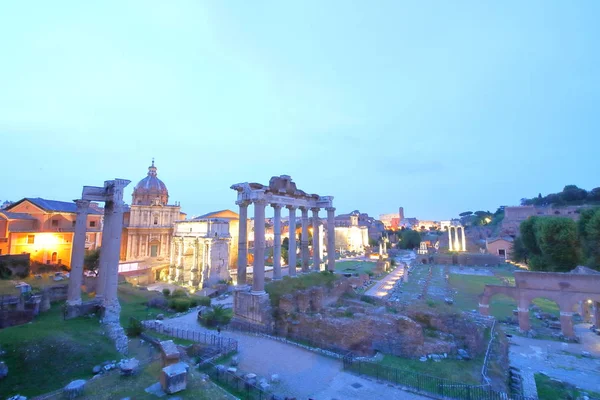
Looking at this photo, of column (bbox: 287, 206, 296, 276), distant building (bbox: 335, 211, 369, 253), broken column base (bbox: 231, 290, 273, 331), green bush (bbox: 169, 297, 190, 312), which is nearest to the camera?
broken column base (bbox: 231, 290, 273, 331)

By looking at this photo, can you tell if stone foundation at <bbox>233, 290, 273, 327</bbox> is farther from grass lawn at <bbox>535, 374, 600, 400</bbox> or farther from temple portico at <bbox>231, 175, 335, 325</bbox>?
grass lawn at <bbox>535, 374, 600, 400</bbox>

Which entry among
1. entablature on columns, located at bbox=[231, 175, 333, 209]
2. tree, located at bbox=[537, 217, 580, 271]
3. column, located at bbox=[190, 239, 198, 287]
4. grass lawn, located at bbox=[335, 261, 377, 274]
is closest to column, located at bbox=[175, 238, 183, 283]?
column, located at bbox=[190, 239, 198, 287]

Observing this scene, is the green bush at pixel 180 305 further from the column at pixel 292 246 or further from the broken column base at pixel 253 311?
the column at pixel 292 246

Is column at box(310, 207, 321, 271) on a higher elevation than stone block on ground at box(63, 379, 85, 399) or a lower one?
higher

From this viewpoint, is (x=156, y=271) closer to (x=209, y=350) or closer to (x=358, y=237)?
(x=209, y=350)

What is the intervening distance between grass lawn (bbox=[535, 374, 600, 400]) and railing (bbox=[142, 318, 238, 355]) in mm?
14970

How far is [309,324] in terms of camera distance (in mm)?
17375

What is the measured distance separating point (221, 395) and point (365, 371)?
262 inches

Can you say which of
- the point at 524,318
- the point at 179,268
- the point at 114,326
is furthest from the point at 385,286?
the point at 114,326

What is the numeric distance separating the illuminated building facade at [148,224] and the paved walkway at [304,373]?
1644 inches

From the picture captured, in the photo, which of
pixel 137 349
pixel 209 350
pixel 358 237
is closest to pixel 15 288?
pixel 137 349

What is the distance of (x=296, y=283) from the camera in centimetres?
2117

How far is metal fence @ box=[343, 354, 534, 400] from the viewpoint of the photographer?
11406mm

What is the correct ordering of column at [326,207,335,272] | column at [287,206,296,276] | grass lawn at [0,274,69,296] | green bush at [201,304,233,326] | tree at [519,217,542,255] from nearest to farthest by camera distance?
green bush at [201,304,233,326]
grass lawn at [0,274,69,296]
column at [287,206,296,276]
column at [326,207,335,272]
tree at [519,217,542,255]
